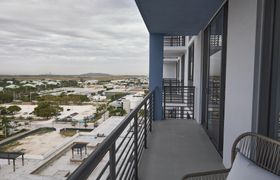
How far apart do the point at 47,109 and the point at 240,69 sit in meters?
2.66

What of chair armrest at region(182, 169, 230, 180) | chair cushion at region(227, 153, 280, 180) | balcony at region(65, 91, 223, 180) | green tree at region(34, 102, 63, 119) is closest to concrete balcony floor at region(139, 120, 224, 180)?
balcony at region(65, 91, 223, 180)

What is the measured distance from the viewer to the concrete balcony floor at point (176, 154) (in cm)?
269

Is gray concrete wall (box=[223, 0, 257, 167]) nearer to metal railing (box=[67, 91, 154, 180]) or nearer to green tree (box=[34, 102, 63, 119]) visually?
metal railing (box=[67, 91, 154, 180])

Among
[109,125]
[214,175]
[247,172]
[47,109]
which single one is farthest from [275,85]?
[47,109]

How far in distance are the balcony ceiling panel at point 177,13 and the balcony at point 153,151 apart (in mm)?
1310

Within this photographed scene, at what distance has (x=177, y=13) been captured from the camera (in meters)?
3.52

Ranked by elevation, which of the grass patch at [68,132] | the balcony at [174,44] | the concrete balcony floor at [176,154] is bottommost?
the concrete balcony floor at [176,154]

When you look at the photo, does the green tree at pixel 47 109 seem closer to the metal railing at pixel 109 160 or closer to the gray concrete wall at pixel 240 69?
the metal railing at pixel 109 160

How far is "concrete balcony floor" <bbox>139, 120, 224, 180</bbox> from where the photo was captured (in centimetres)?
269

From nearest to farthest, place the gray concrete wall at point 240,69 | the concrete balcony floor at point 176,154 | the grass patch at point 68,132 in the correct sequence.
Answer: the gray concrete wall at point 240,69, the concrete balcony floor at point 176,154, the grass patch at point 68,132

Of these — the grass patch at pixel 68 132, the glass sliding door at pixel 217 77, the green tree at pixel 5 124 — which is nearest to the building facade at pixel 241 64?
the glass sliding door at pixel 217 77

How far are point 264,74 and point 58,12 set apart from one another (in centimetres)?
469

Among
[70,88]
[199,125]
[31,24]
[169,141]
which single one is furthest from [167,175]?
[31,24]

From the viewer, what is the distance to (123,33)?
37.0 feet
